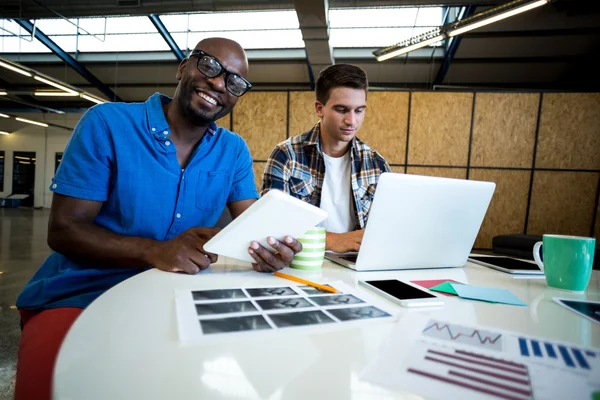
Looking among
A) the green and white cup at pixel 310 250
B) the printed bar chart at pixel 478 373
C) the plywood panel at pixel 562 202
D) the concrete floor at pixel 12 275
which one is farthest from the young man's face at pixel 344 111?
the plywood panel at pixel 562 202

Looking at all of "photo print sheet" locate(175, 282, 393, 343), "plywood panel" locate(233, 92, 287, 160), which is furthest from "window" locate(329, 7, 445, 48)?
"photo print sheet" locate(175, 282, 393, 343)

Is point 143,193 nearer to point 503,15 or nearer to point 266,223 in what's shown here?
point 266,223

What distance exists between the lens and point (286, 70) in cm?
949

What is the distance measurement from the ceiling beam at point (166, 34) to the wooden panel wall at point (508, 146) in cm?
372

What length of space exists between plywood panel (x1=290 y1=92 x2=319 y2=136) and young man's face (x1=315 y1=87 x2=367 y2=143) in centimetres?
381

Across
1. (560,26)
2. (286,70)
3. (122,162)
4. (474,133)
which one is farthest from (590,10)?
(122,162)

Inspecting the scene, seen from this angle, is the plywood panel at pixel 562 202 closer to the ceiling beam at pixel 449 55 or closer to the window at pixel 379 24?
the ceiling beam at pixel 449 55

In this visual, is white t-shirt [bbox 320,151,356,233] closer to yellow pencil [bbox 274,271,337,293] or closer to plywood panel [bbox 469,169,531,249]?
yellow pencil [bbox 274,271,337,293]

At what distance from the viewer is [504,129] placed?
18.1ft

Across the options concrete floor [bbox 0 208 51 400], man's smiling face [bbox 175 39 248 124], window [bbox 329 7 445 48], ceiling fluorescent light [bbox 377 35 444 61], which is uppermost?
window [bbox 329 7 445 48]

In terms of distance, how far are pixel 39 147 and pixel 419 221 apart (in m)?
18.0

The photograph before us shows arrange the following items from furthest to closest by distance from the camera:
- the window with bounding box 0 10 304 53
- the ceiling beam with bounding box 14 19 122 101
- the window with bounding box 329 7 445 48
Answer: the ceiling beam with bounding box 14 19 122 101 < the window with bounding box 0 10 304 53 < the window with bounding box 329 7 445 48

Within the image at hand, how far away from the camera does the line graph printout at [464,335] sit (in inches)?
20.6

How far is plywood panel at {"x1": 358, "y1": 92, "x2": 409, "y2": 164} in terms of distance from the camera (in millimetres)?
5602
